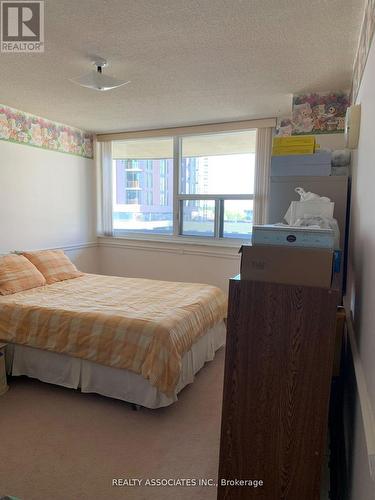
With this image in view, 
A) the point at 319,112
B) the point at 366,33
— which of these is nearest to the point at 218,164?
the point at 319,112

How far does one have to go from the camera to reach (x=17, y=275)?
10.5ft

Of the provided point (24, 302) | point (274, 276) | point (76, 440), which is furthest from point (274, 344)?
point (24, 302)

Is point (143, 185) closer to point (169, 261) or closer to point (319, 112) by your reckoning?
point (169, 261)

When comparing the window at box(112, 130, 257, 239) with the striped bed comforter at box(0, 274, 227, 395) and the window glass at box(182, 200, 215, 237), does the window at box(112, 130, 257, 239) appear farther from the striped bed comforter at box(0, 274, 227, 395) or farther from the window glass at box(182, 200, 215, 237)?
the striped bed comforter at box(0, 274, 227, 395)

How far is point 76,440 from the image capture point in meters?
2.05

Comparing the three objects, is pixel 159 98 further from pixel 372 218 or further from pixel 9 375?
pixel 9 375

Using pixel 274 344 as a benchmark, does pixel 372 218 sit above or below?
above

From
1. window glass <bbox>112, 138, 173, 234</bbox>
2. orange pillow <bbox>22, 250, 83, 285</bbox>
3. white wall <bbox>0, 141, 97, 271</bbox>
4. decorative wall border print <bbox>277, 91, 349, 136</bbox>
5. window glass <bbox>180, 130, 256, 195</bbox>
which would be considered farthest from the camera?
window glass <bbox>112, 138, 173, 234</bbox>

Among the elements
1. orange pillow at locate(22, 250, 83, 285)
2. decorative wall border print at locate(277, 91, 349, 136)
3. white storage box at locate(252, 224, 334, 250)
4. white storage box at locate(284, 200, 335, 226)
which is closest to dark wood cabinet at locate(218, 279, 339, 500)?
white storage box at locate(252, 224, 334, 250)

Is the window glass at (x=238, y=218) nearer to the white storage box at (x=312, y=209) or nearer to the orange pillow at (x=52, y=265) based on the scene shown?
the orange pillow at (x=52, y=265)

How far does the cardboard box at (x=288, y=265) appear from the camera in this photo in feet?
4.31

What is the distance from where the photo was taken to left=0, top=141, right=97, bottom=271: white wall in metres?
3.67

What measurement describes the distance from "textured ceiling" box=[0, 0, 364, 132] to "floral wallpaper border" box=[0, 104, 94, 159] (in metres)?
0.19

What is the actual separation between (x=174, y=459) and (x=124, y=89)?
281 cm
